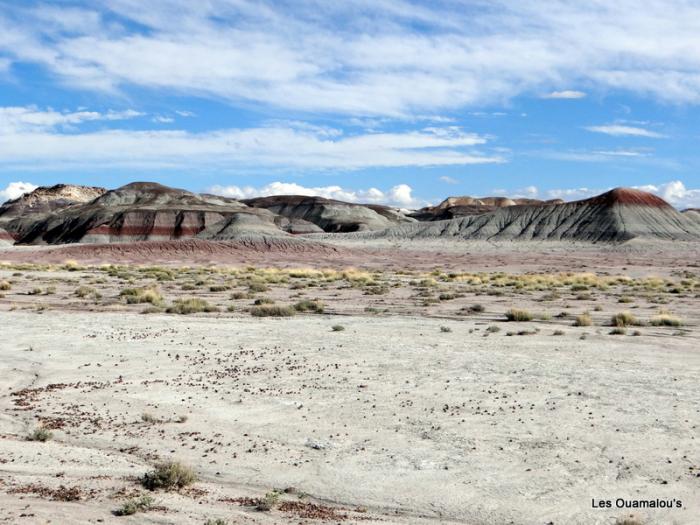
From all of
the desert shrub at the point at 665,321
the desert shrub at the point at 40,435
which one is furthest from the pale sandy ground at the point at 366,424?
the desert shrub at the point at 665,321

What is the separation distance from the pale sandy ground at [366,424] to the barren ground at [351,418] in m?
0.04

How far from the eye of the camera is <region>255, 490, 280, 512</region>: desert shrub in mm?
7555

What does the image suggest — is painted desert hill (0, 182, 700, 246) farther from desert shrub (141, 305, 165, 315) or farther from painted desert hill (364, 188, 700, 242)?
desert shrub (141, 305, 165, 315)

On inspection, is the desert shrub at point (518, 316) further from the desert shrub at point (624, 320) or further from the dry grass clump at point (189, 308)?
the dry grass clump at point (189, 308)

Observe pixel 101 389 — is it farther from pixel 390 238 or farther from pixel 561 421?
pixel 390 238

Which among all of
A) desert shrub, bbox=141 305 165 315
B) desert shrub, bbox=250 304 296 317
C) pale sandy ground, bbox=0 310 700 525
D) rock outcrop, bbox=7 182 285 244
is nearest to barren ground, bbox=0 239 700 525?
pale sandy ground, bbox=0 310 700 525

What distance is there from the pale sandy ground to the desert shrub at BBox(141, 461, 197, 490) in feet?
0.59

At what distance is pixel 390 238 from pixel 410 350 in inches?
4678

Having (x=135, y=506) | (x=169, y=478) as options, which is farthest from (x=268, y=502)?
(x=135, y=506)

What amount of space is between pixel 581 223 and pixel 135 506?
5134 inches

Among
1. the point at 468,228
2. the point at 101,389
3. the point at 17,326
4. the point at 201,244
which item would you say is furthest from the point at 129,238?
the point at 101,389

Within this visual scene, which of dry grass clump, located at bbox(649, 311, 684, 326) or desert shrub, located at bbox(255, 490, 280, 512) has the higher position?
dry grass clump, located at bbox(649, 311, 684, 326)

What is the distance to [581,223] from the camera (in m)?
130

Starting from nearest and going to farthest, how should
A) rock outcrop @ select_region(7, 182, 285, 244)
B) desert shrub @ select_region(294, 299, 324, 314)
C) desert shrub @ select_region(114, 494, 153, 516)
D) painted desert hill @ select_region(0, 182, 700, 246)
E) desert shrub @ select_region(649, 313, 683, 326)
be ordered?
1. desert shrub @ select_region(114, 494, 153, 516)
2. desert shrub @ select_region(649, 313, 683, 326)
3. desert shrub @ select_region(294, 299, 324, 314)
4. painted desert hill @ select_region(0, 182, 700, 246)
5. rock outcrop @ select_region(7, 182, 285, 244)
